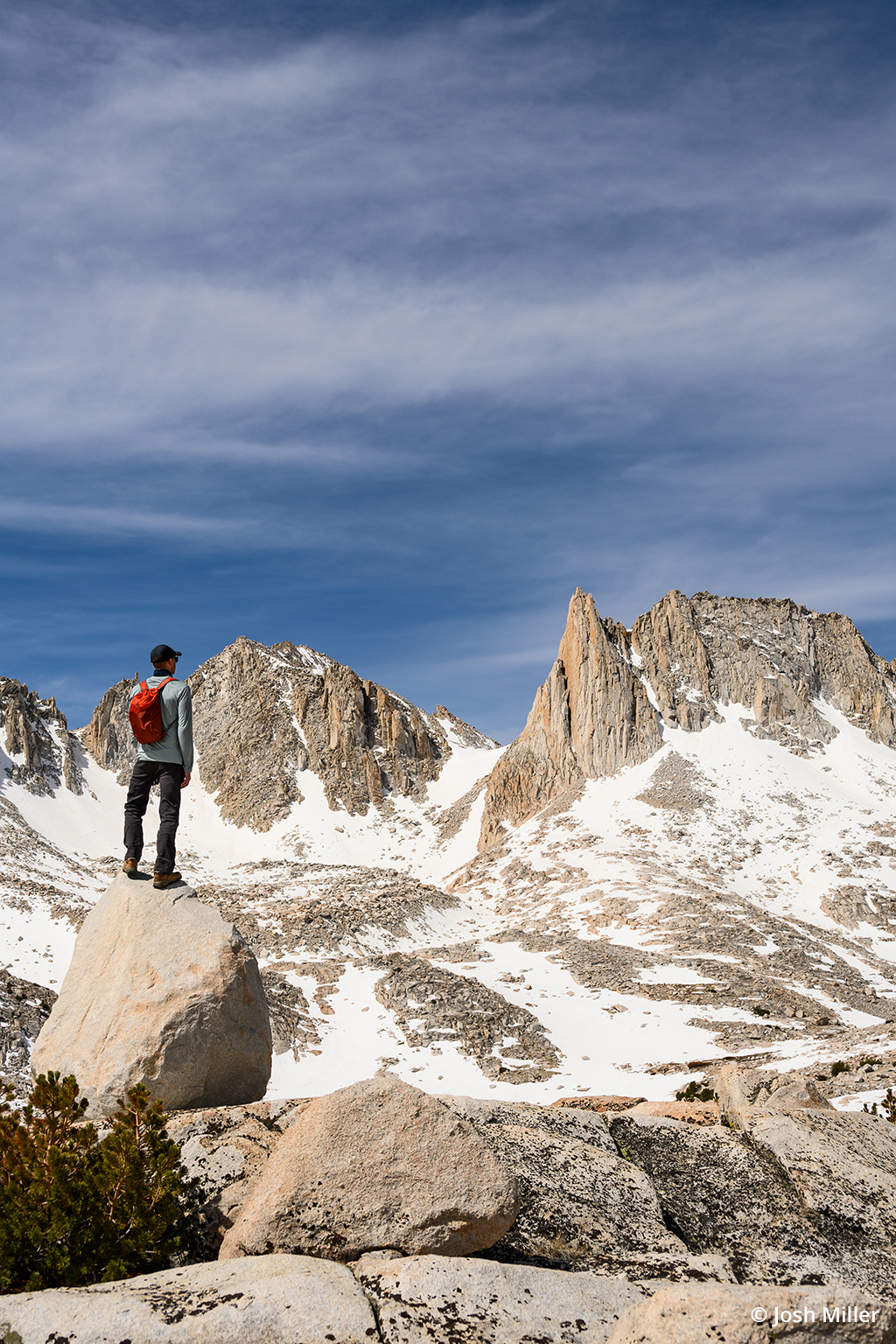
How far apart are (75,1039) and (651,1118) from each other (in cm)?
665

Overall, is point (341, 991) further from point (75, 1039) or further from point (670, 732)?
point (670, 732)

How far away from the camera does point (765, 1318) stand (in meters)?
4.36

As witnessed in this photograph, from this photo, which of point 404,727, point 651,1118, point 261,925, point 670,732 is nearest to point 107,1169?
point 651,1118

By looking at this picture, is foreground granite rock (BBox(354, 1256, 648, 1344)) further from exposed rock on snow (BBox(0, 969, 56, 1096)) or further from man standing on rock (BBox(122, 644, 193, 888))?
exposed rock on snow (BBox(0, 969, 56, 1096))

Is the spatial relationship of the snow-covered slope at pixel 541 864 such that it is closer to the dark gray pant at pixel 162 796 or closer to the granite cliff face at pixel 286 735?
the granite cliff face at pixel 286 735

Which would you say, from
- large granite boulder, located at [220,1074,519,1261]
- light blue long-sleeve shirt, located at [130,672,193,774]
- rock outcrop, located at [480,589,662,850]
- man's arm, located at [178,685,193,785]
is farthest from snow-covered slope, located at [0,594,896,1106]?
light blue long-sleeve shirt, located at [130,672,193,774]

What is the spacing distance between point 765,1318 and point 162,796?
29.2 ft

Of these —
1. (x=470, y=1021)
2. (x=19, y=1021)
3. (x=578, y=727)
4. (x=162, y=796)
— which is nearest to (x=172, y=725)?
(x=162, y=796)

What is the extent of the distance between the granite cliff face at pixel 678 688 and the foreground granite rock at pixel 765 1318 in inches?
3847

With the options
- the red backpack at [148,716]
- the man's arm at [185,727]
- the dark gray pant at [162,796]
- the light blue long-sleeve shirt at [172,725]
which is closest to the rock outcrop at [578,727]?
the dark gray pant at [162,796]

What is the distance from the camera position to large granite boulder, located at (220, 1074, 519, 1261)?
5.82 metres

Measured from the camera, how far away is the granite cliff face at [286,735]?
123750 millimetres

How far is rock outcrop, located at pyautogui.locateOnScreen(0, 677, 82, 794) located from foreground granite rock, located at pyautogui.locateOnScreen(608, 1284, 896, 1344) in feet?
381

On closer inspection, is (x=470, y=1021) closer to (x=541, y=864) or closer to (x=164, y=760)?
(x=164, y=760)
